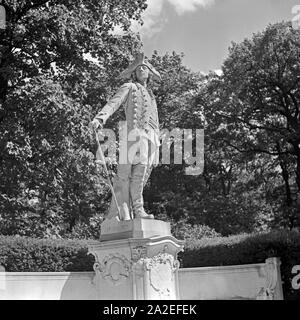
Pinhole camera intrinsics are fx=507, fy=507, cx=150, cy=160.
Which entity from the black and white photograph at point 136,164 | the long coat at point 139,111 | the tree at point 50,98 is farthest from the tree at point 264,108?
the long coat at point 139,111

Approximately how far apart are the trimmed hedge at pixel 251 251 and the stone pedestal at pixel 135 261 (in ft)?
14.0

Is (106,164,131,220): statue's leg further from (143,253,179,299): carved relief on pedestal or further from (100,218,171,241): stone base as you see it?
(143,253,179,299): carved relief on pedestal

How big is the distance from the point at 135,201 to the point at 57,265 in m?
5.48

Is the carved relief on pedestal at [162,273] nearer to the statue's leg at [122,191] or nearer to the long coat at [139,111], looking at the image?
the statue's leg at [122,191]

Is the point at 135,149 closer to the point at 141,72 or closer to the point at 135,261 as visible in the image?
the point at 141,72

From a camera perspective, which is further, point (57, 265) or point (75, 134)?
point (75, 134)

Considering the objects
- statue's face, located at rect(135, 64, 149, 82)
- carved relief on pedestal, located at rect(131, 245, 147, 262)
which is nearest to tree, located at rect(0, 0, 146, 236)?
statue's face, located at rect(135, 64, 149, 82)

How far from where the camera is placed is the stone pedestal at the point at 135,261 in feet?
25.3

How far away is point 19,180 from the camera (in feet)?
47.7

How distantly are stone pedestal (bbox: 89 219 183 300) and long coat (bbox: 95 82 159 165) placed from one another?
1.26 metres
